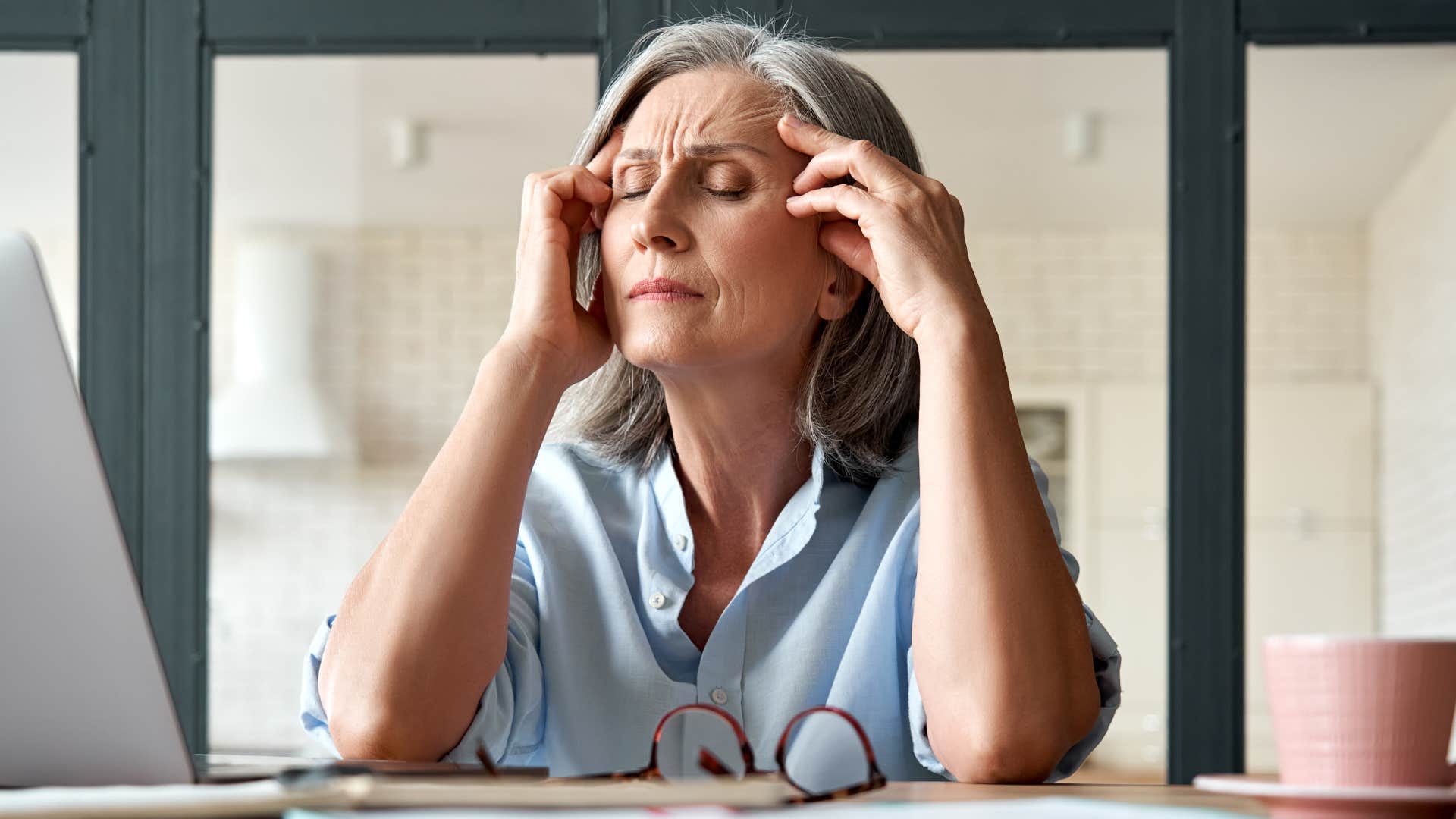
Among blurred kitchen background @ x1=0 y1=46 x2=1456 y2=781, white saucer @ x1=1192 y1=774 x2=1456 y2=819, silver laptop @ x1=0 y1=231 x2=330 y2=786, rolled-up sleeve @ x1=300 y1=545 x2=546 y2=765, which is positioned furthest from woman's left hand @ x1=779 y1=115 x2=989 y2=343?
blurred kitchen background @ x1=0 y1=46 x2=1456 y2=781

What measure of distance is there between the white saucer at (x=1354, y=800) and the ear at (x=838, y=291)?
1022mm

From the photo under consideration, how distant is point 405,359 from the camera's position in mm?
8531

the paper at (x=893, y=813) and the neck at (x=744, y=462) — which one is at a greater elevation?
the neck at (x=744, y=462)

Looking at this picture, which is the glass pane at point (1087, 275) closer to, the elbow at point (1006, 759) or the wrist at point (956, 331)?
the elbow at point (1006, 759)

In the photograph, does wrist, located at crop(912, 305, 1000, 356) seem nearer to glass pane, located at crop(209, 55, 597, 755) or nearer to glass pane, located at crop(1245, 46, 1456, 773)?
glass pane, located at crop(1245, 46, 1456, 773)

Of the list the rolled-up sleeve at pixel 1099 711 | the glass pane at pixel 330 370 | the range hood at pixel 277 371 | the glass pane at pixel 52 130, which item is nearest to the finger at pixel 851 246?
the rolled-up sleeve at pixel 1099 711

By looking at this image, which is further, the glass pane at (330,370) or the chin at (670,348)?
the glass pane at (330,370)

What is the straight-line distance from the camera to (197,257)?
2.94m

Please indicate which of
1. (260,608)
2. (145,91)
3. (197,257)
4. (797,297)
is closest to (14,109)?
(145,91)

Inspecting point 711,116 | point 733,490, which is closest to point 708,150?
point 711,116

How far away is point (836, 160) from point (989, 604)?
0.54 meters

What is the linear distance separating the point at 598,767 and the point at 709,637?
0.18m

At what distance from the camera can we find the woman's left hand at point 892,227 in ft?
4.78

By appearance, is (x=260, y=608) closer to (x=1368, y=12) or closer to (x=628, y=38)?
(x=628, y=38)
